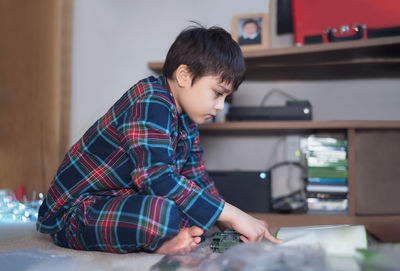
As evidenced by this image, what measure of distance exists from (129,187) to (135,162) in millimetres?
115

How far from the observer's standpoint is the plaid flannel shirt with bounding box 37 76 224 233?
76 centimetres

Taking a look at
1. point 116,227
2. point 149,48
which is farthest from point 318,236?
point 149,48

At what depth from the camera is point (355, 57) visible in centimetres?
136

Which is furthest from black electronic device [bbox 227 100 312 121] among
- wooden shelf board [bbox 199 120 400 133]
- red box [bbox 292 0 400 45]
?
red box [bbox 292 0 400 45]

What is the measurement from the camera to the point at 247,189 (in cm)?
141

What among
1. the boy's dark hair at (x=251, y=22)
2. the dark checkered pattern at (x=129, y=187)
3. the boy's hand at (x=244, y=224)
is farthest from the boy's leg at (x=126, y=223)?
the boy's dark hair at (x=251, y=22)

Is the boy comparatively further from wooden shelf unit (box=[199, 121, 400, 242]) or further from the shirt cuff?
wooden shelf unit (box=[199, 121, 400, 242])

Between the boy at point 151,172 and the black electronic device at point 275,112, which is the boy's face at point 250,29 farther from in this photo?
the boy at point 151,172

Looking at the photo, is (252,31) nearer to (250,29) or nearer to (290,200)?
(250,29)

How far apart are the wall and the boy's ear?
0.82 m

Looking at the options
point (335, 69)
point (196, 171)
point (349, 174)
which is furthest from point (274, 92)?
point (196, 171)

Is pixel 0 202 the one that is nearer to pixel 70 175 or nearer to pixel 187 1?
pixel 70 175

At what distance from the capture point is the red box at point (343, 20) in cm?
136

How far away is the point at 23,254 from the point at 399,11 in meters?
1.43
